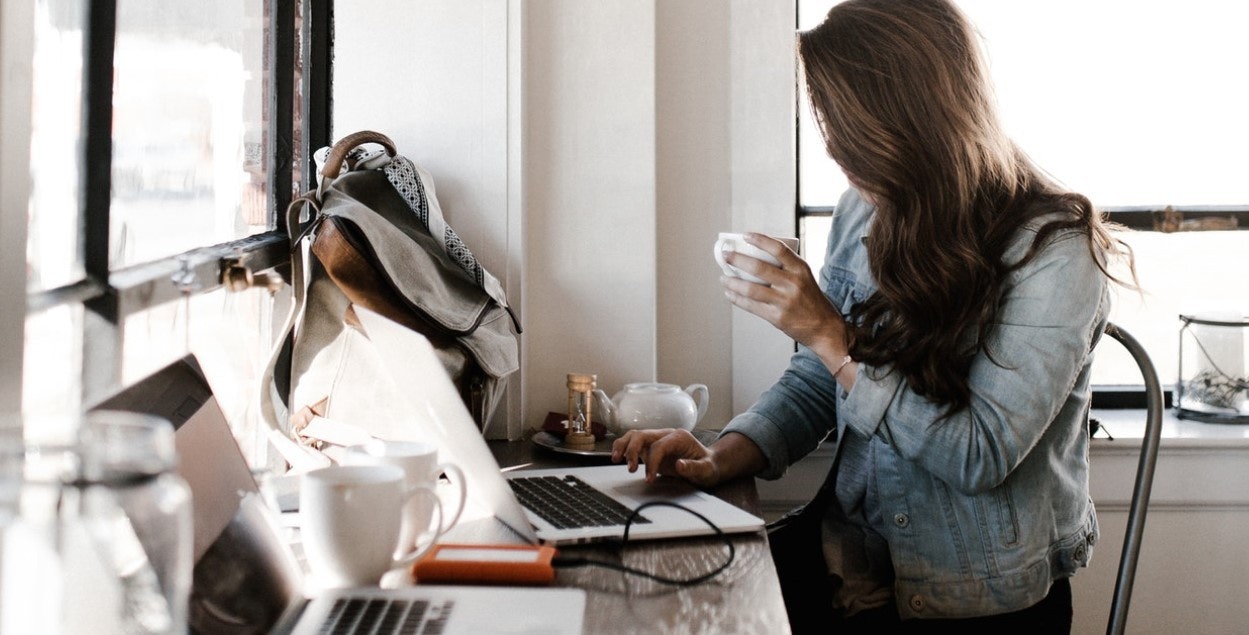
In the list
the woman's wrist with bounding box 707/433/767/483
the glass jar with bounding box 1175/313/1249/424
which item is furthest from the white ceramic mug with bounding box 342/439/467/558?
the glass jar with bounding box 1175/313/1249/424

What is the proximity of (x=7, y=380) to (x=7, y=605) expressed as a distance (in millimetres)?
379

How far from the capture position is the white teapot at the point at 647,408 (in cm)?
188

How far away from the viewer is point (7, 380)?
867mm

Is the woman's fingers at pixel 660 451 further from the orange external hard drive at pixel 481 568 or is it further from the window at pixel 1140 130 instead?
the window at pixel 1140 130

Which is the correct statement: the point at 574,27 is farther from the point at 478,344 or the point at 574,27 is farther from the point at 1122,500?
the point at 1122,500

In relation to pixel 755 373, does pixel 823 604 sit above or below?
below

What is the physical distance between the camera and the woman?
146cm

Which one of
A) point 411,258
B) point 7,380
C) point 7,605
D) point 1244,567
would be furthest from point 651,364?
point 7,605

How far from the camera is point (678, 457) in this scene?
1.53m

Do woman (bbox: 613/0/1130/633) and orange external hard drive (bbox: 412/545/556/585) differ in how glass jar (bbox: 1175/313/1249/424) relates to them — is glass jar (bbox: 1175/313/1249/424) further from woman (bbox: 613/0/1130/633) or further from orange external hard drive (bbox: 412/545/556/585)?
orange external hard drive (bbox: 412/545/556/585)

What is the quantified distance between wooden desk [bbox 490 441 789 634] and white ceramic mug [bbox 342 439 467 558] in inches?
5.1

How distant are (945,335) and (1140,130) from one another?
4.12 ft

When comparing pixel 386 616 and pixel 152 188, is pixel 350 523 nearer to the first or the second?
pixel 386 616

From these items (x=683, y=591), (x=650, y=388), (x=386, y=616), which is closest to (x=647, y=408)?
(x=650, y=388)
